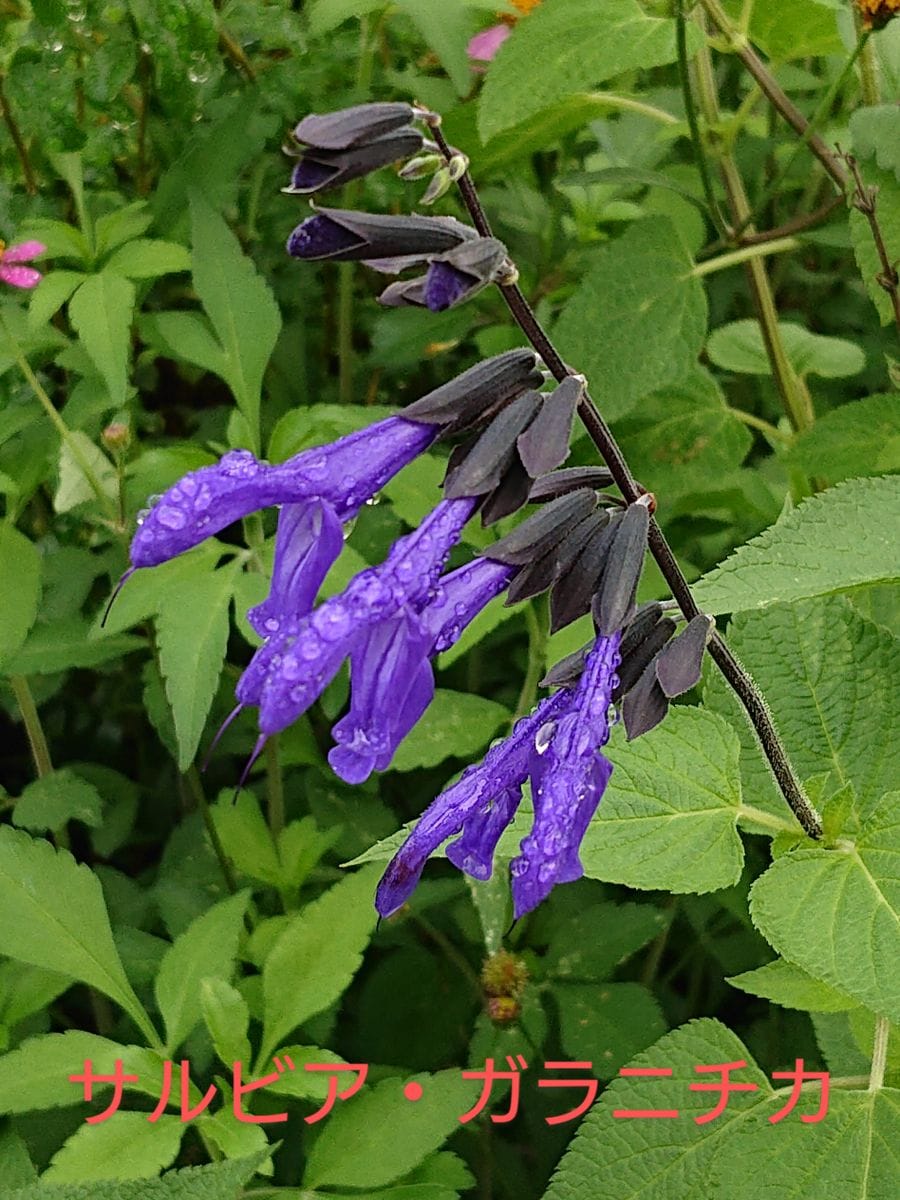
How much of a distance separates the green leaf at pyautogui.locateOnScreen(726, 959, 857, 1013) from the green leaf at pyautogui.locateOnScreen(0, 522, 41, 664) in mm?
642

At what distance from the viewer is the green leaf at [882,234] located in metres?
1.14

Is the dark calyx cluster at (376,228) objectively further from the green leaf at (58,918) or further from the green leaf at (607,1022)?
the green leaf at (607,1022)

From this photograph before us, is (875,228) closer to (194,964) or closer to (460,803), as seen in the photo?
(460,803)

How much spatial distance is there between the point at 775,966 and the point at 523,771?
0.37 meters

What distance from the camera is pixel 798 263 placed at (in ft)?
6.41

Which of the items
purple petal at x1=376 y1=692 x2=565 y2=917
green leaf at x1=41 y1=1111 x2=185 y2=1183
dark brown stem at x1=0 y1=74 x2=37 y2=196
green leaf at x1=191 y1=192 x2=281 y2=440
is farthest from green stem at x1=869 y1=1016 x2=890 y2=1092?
dark brown stem at x1=0 y1=74 x2=37 y2=196

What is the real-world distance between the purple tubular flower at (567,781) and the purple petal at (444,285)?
19cm

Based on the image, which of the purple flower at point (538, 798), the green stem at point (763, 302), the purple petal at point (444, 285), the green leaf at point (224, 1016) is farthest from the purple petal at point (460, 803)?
the green stem at point (763, 302)

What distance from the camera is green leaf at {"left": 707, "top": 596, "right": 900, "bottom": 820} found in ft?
3.14

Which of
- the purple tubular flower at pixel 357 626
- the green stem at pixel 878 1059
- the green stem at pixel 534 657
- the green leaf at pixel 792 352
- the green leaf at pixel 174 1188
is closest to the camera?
the purple tubular flower at pixel 357 626

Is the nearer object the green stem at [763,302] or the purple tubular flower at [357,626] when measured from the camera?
the purple tubular flower at [357,626]

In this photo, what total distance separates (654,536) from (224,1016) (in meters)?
0.52


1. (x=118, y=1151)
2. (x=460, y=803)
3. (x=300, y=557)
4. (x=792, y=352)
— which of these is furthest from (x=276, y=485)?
(x=792, y=352)

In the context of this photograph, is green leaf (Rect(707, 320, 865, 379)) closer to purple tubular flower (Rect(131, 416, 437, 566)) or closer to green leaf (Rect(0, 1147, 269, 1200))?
purple tubular flower (Rect(131, 416, 437, 566))
